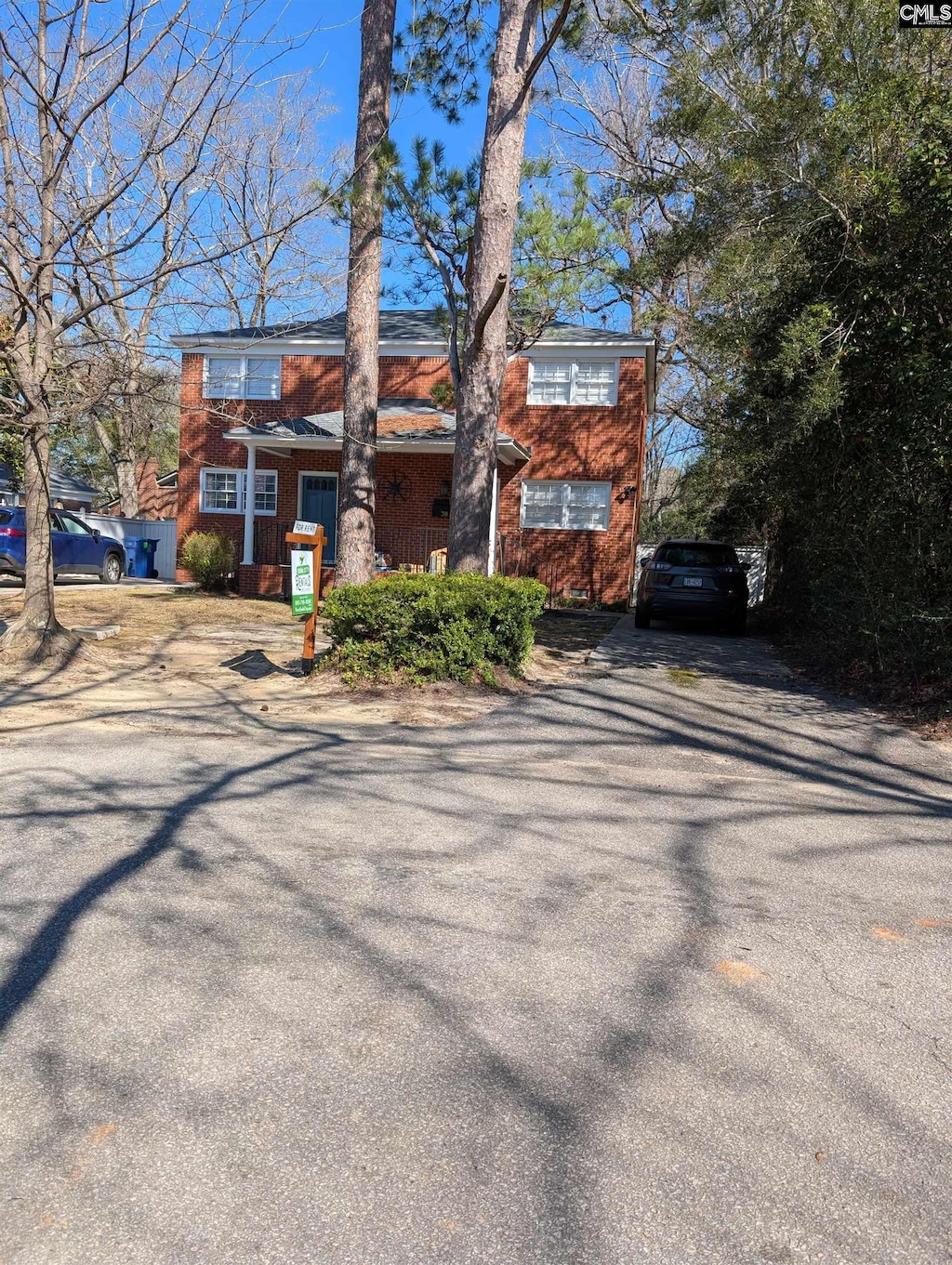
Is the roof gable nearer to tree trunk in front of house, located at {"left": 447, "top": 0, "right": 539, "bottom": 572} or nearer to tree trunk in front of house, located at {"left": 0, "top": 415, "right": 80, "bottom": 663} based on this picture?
tree trunk in front of house, located at {"left": 447, "top": 0, "right": 539, "bottom": 572}

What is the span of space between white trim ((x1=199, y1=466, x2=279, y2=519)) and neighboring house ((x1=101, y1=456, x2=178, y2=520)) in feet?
60.5

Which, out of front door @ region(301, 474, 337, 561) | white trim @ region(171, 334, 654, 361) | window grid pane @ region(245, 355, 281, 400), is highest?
white trim @ region(171, 334, 654, 361)

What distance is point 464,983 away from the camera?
318 cm

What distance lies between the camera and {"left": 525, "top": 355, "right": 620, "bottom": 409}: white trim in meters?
22.1

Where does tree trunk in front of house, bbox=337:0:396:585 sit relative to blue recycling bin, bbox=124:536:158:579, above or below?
above

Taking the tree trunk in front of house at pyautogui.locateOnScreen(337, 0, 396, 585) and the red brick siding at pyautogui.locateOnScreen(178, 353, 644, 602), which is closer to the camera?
the tree trunk in front of house at pyautogui.locateOnScreen(337, 0, 396, 585)

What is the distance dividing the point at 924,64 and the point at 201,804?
32.2 feet

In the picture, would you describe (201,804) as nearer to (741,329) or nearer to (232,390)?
(741,329)

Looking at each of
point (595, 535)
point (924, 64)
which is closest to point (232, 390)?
point (595, 535)

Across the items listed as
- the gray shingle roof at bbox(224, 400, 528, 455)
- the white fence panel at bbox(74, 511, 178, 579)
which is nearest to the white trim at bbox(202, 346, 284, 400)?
the gray shingle roof at bbox(224, 400, 528, 455)

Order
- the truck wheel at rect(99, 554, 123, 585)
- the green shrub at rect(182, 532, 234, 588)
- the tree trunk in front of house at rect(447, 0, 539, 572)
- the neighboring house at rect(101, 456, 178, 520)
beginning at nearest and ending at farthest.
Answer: the tree trunk in front of house at rect(447, 0, 539, 572) < the green shrub at rect(182, 532, 234, 588) < the truck wheel at rect(99, 554, 123, 585) < the neighboring house at rect(101, 456, 178, 520)

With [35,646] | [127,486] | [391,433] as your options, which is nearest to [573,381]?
[391,433]

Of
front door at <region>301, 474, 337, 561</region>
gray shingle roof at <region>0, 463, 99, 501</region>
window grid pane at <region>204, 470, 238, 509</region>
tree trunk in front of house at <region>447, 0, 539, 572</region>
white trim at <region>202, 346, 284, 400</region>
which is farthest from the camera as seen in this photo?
gray shingle roof at <region>0, 463, 99, 501</region>

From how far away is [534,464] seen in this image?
73.6ft
